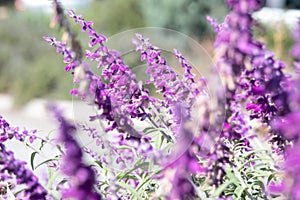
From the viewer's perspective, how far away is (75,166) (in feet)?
4.09

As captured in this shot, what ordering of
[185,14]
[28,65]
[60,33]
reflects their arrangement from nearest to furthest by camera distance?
[60,33]
[28,65]
[185,14]

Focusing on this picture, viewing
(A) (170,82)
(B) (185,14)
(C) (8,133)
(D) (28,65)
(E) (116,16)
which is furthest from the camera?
(E) (116,16)

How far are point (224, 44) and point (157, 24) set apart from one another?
1271 cm

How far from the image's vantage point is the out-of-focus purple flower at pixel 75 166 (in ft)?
4.11

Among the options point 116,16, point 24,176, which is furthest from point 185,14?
point 24,176

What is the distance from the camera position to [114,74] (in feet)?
6.94

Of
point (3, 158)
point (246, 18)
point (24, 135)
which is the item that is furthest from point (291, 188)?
point (24, 135)

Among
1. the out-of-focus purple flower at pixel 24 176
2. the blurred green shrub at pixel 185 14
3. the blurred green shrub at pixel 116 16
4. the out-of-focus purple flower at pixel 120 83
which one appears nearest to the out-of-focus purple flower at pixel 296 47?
the out-of-focus purple flower at pixel 24 176

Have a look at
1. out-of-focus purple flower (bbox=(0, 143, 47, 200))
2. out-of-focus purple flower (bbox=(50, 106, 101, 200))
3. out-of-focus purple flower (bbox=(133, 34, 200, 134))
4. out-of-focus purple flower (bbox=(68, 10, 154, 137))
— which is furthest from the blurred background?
out-of-focus purple flower (bbox=(50, 106, 101, 200))

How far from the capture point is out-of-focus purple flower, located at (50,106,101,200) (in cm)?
125

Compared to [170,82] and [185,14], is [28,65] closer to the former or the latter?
[185,14]

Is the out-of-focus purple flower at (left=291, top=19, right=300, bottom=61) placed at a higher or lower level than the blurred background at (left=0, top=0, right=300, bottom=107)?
lower

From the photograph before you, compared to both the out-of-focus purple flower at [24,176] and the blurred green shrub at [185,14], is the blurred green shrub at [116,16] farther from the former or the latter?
the out-of-focus purple flower at [24,176]

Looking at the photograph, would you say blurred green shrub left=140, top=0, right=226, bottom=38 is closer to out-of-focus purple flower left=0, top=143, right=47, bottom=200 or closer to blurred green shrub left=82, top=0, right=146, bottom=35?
blurred green shrub left=82, top=0, right=146, bottom=35
